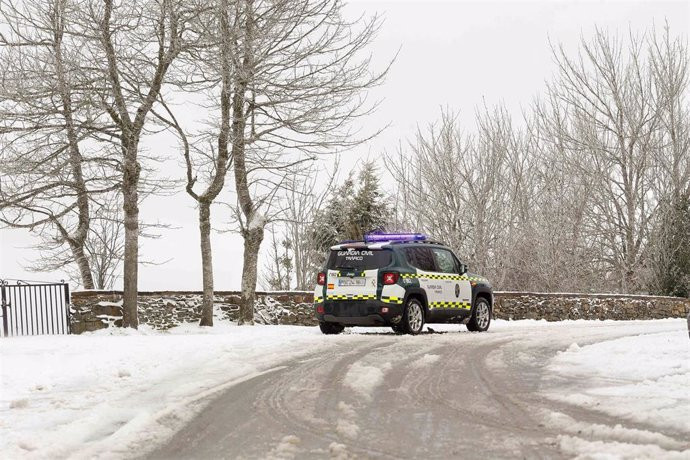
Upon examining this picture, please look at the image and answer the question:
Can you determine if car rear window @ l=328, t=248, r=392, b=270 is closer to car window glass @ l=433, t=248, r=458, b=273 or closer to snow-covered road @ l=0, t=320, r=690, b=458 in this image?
car window glass @ l=433, t=248, r=458, b=273

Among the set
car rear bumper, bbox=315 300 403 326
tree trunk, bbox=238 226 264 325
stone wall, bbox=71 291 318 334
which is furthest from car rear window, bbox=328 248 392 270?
stone wall, bbox=71 291 318 334

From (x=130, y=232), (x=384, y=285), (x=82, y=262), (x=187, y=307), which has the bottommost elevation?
(x=187, y=307)

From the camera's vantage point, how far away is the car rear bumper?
1605 cm

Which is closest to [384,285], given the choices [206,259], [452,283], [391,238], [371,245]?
[371,245]

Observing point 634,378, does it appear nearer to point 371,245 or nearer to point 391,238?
point 371,245

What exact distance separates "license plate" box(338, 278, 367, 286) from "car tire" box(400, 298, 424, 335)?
97 centimetres

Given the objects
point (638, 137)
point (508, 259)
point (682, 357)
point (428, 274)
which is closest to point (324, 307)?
point (428, 274)

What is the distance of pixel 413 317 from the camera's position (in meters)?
16.7

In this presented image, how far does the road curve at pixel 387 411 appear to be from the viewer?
600cm

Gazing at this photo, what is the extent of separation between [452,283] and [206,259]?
8.05 meters

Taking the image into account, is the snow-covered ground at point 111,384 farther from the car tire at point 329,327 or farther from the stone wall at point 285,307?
the stone wall at point 285,307

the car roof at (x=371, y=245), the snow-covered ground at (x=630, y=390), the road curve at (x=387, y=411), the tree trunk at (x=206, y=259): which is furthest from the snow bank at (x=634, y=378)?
the tree trunk at (x=206, y=259)

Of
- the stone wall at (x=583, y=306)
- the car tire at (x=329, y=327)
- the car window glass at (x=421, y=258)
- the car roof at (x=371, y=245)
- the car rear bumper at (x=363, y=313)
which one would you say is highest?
the car roof at (x=371, y=245)

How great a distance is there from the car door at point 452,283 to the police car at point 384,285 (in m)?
0.03
